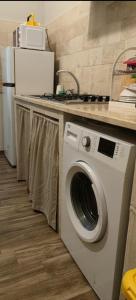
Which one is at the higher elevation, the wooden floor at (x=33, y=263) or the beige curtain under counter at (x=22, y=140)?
the beige curtain under counter at (x=22, y=140)

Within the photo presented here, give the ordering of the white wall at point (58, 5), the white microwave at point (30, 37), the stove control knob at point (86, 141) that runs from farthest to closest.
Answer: the white microwave at point (30, 37) < the stove control knob at point (86, 141) < the white wall at point (58, 5)

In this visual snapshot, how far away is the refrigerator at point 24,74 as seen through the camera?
2.38m

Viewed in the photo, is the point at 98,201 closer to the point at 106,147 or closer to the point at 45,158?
the point at 106,147

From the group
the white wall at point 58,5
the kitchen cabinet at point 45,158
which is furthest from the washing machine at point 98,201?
the white wall at point 58,5

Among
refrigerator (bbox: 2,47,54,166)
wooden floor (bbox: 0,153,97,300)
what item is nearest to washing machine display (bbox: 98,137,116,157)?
wooden floor (bbox: 0,153,97,300)

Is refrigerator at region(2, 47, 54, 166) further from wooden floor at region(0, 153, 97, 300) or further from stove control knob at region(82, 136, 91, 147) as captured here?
stove control knob at region(82, 136, 91, 147)

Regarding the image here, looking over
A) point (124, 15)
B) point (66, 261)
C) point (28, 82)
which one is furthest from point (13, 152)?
point (124, 15)

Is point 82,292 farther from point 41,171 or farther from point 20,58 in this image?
point 20,58

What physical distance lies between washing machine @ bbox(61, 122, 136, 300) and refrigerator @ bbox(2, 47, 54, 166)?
4.83ft

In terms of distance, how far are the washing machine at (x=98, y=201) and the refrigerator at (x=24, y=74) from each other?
1.47 metres

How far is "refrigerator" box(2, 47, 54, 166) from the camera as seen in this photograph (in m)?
2.38

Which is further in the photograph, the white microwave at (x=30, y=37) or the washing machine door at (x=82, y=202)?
the white microwave at (x=30, y=37)

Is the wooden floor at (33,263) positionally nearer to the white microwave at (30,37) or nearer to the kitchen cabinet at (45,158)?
the kitchen cabinet at (45,158)

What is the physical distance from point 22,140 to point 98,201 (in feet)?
4.86
